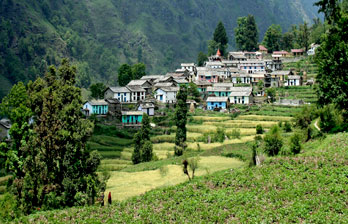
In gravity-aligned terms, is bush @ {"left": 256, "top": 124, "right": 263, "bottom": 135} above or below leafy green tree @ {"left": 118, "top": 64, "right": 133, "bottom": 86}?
below

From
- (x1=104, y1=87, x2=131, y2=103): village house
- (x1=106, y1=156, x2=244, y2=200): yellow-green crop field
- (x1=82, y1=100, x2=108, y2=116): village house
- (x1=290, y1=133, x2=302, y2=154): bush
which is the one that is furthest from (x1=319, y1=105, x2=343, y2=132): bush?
(x1=104, y1=87, x2=131, y2=103): village house

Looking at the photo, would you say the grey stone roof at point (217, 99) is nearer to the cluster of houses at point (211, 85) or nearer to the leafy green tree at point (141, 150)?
the cluster of houses at point (211, 85)

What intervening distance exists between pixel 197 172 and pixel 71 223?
20455 mm

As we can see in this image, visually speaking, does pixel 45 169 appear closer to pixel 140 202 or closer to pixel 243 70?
pixel 140 202

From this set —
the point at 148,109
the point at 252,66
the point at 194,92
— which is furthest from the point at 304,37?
the point at 148,109

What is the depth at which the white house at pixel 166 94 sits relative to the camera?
98.1m

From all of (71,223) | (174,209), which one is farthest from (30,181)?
(174,209)

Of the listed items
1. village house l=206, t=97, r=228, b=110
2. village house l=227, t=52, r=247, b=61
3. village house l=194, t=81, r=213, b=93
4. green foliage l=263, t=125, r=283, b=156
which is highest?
village house l=227, t=52, r=247, b=61

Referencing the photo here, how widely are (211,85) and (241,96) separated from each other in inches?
508

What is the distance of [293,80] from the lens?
337ft

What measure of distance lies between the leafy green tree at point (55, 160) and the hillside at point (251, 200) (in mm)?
4737

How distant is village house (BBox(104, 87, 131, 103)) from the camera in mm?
97812

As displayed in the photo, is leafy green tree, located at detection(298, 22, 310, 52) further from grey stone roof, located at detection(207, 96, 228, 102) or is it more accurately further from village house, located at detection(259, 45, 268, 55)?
grey stone roof, located at detection(207, 96, 228, 102)

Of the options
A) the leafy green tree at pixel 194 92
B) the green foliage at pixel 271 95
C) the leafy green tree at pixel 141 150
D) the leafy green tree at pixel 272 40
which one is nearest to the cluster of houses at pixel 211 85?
the leafy green tree at pixel 194 92
